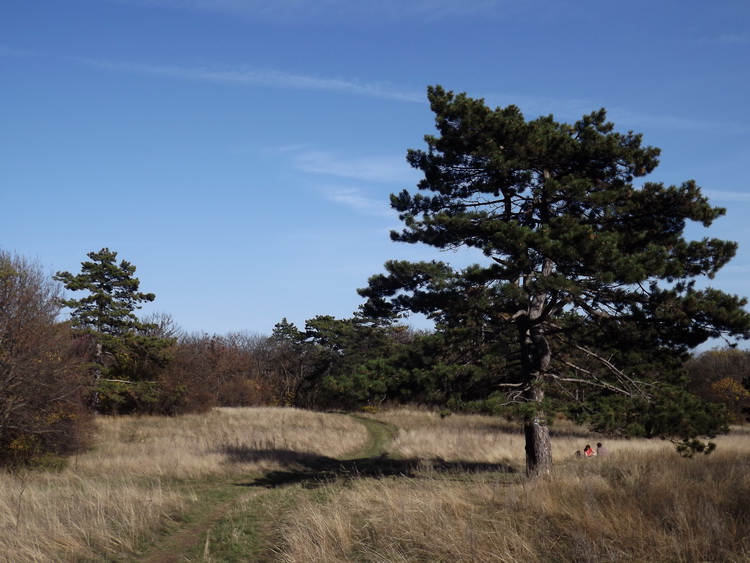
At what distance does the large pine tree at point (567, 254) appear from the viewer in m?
11.6

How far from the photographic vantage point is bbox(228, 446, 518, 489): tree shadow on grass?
650 inches

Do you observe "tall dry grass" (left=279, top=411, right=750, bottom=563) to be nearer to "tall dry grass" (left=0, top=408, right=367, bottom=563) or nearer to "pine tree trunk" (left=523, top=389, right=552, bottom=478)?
"tall dry grass" (left=0, top=408, right=367, bottom=563)

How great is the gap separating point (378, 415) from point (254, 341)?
77.7 m

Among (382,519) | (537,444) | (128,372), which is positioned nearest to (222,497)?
(382,519)

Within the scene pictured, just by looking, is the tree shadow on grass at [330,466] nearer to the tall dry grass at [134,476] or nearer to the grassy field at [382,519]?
the tall dry grass at [134,476]

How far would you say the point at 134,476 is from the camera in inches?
608

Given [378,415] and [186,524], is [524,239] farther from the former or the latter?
[378,415]

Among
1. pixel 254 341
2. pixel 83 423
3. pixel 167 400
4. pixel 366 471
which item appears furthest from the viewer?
pixel 254 341

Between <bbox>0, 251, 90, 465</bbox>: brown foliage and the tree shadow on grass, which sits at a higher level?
<bbox>0, 251, 90, 465</bbox>: brown foliage

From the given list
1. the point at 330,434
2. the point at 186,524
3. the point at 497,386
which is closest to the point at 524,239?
the point at 497,386

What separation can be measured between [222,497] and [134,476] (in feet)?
11.7

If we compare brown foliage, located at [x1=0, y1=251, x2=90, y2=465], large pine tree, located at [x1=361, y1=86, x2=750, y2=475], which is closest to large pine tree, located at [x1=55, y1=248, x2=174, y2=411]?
brown foliage, located at [x1=0, y1=251, x2=90, y2=465]

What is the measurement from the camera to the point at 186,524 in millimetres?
10477

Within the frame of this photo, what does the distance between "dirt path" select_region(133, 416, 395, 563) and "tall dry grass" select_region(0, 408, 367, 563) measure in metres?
0.35
